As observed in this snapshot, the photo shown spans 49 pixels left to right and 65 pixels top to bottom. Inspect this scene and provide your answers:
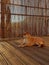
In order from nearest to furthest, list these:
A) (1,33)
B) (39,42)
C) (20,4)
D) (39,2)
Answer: (39,42)
(1,33)
(20,4)
(39,2)

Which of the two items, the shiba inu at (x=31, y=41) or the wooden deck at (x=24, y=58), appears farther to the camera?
the shiba inu at (x=31, y=41)

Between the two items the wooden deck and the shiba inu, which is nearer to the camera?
the wooden deck

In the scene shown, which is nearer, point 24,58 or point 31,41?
point 24,58

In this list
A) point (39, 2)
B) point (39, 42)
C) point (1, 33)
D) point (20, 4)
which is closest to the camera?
point (39, 42)

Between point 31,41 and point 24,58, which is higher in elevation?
point 31,41

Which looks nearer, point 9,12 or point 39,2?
point 9,12

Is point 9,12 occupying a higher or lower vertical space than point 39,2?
lower

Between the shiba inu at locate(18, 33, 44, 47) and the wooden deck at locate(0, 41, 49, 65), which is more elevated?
the shiba inu at locate(18, 33, 44, 47)

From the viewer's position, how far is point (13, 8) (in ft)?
21.8

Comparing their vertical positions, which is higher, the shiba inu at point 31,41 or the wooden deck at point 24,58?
the shiba inu at point 31,41

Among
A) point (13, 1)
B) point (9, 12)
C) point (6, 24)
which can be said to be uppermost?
point (13, 1)

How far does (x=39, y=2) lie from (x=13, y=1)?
1.38m

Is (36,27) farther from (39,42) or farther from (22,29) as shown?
(39,42)

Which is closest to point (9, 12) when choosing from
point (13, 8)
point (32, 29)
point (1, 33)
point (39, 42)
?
point (13, 8)
